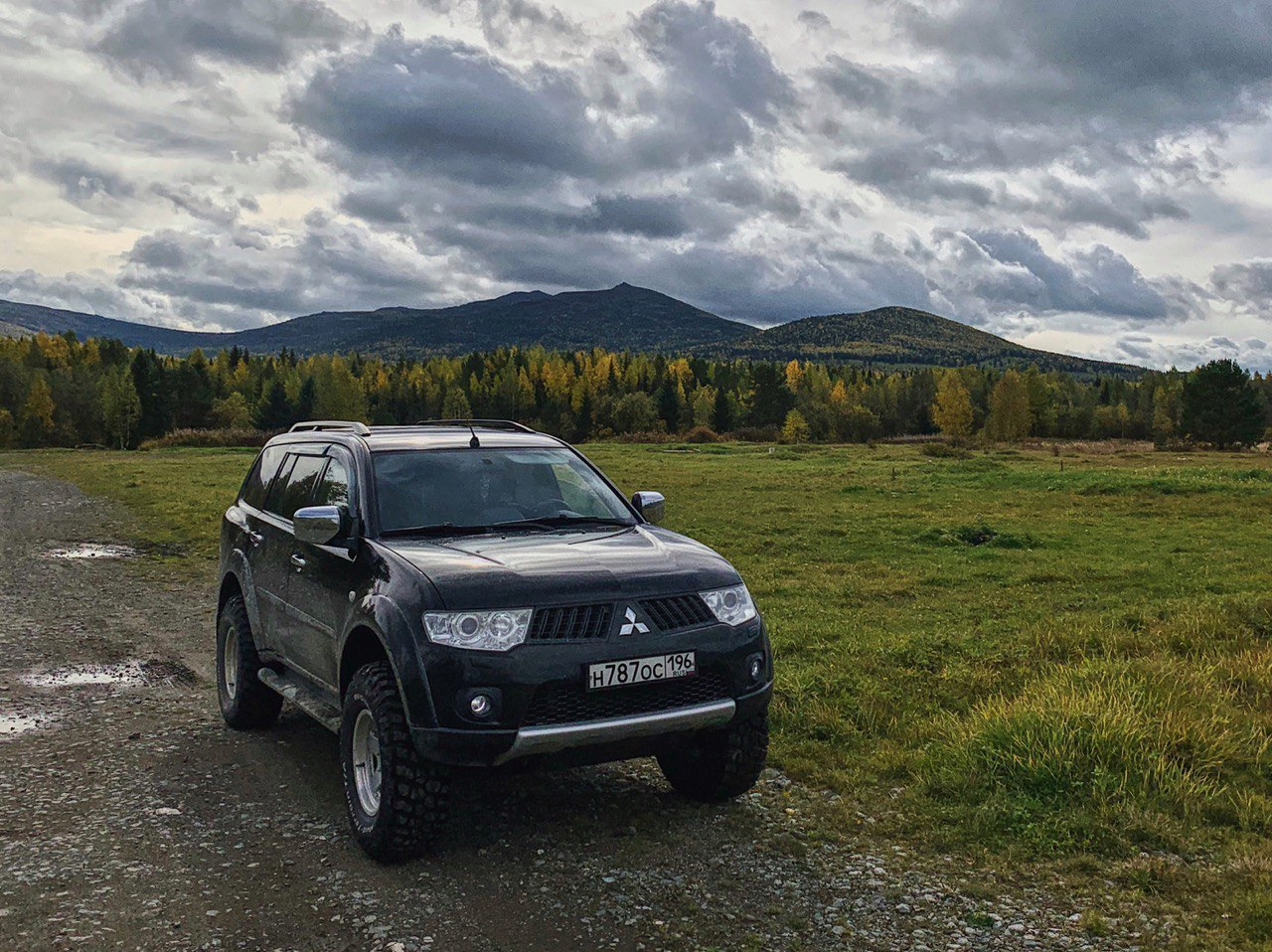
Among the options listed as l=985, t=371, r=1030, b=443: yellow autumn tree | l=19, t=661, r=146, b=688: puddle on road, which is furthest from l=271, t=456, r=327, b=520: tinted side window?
l=985, t=371, r=1030, b=443: yellow autumn tree

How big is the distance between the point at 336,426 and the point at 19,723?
3293 millimetres

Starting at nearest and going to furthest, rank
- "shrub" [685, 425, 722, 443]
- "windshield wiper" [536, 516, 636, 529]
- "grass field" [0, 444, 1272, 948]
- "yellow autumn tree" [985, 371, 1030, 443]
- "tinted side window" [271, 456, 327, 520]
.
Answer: "grass field" [0, 444, 1272, 948] < "windshield wiper" [536, 516, 636, 529] < "tinted side window" [271, 456, 327, 520] < "shrub" [685, 425, 722, 443] < "yellow autumn tree" [985, 371, 1030, 443]

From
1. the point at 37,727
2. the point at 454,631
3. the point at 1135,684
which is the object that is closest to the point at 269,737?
the point at 37,727

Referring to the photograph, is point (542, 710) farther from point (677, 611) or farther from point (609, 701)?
point (677, 611)

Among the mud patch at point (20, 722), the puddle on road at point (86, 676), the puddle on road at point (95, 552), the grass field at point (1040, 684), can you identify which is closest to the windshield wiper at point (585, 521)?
the grass field at point (1040, 684)

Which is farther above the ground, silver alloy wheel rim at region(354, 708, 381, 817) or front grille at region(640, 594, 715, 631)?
front grille at region(640, 594, 715, 631)

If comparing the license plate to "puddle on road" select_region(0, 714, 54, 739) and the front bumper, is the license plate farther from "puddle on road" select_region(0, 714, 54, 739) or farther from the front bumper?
"puddle on road" select_region(0, 714, 54, 739)

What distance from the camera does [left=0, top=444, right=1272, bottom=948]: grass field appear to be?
17.8 feet

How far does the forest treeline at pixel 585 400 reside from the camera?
10556 centimetres

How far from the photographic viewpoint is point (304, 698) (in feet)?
21.1

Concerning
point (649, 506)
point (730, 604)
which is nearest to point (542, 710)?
point (730, 604)

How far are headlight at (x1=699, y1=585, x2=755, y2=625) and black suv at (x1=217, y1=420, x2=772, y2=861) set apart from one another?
0.04 ft

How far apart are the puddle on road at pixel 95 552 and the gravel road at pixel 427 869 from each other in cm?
1044

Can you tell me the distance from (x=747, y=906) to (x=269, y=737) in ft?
14.0
